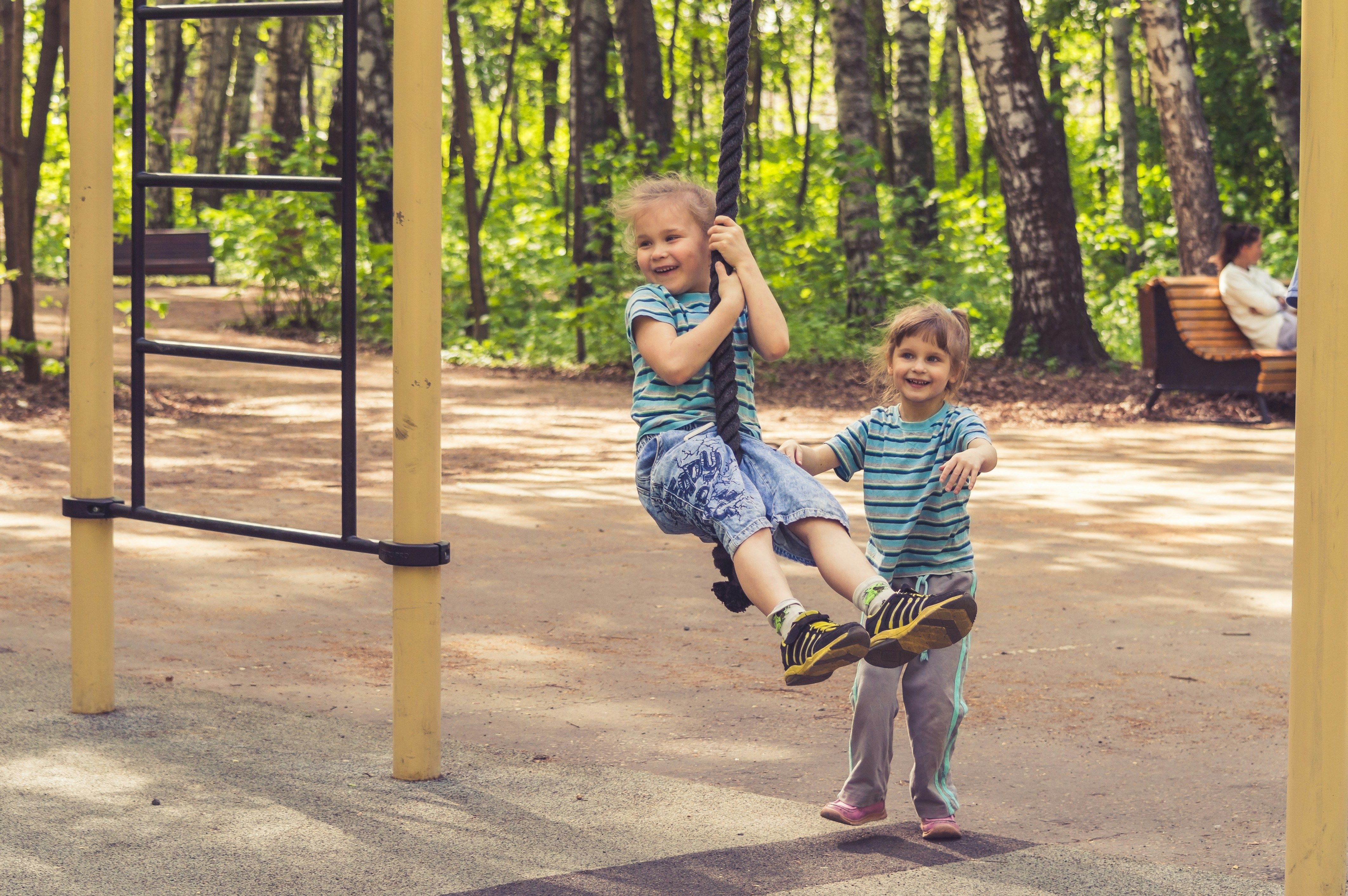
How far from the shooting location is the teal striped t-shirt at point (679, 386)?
3547 mm

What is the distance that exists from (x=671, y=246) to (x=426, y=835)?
1462mm

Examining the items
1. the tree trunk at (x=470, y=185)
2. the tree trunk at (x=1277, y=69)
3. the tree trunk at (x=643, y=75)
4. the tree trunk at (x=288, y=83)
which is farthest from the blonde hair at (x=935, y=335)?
the tree trunk at (x=288, y=83)

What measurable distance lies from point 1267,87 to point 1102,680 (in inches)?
537

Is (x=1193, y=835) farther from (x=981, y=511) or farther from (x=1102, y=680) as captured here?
(x=981, y=511)

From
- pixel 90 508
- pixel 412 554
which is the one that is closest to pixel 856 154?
pixel 90 508

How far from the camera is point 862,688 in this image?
368cm

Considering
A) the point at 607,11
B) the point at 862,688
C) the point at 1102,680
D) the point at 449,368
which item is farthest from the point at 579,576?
the point at 607,11

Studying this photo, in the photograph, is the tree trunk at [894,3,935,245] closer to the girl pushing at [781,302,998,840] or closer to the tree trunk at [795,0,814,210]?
the tree trunk at [795,0,814,210]

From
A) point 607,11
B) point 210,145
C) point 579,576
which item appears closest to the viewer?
point 579,576

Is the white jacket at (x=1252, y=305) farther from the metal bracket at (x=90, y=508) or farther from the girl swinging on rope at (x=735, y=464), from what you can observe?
the metal bracket at (x=90, y=508)

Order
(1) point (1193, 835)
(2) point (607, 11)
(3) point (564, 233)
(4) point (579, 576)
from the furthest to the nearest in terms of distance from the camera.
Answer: (3) point (564, 233)
(2) point (607, 11)
(4) point (579, 576)
(1) point (1193, 835)

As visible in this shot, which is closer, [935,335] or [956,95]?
[935,335]

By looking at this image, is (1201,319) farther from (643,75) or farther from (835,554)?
(835,554)

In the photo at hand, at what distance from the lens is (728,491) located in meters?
3.39
